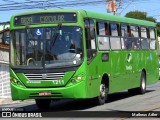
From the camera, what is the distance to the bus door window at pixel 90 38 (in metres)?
15.6

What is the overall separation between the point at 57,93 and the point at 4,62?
14367 millimetres

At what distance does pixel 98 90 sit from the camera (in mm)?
16484

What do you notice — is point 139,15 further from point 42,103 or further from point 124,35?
point 42,103

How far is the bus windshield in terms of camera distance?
15.1m

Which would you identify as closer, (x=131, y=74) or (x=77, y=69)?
(x=77, y=69)

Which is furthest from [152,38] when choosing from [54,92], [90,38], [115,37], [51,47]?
[54,92]

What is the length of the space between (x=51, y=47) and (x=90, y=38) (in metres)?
1.40

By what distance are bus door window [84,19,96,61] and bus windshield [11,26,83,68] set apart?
0.43m

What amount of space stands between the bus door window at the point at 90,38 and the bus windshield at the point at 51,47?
425mm

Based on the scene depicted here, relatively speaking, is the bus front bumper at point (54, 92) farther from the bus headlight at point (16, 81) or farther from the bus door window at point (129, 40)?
the bus door window at point (129, 40)

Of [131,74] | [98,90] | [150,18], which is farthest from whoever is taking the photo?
[150,18]

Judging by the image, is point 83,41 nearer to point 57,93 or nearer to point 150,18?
point 57,93

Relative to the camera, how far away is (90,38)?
15.8 meters

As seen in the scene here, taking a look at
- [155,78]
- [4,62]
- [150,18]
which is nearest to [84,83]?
[155,78]
